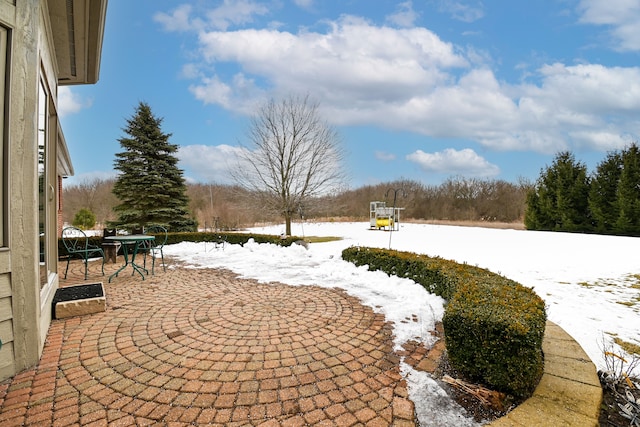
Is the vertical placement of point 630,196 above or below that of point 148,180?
below

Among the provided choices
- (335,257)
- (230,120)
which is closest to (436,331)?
(335,257)

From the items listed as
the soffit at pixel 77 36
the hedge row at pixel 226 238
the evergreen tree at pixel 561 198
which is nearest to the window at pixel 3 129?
the soffit at pixel 77 36

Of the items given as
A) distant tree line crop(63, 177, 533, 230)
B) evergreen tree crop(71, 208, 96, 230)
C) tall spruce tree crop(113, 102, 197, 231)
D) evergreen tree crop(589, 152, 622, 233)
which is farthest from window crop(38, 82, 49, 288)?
evergreen tree crop(589, 152, 622, 233)

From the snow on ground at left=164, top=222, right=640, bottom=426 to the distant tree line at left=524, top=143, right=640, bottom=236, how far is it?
4501mm

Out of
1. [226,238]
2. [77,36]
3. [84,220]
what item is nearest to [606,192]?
[226,238]

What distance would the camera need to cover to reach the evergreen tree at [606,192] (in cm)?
1361

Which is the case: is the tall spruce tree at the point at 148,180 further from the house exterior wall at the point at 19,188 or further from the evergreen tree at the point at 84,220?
the house exterior wall at the point at 19,188

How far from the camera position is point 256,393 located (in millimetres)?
1869

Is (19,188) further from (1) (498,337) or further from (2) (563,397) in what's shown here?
(2) (563,397)

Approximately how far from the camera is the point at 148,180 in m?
13.3

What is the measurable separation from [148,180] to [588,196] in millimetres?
20745

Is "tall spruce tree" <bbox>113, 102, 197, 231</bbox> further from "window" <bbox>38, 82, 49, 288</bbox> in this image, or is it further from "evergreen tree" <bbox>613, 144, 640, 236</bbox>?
"evergreen tree" <bbox>613, 144, 640, 236</bbox>

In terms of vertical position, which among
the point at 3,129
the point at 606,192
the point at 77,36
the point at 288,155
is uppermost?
the point at 288,155

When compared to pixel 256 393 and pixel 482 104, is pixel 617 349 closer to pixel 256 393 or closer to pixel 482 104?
pixel 256 393
